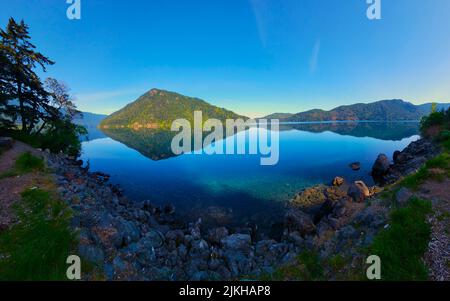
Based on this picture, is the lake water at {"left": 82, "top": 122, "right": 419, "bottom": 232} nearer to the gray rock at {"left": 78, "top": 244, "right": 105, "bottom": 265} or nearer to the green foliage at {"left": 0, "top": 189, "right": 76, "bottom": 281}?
the gray rock at {"left": 78, "top": 244, "right": 105, "bottom": 265}

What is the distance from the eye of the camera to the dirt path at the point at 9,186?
30.6 feet

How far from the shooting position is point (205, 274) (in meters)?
9.77

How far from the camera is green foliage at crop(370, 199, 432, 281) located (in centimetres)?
623

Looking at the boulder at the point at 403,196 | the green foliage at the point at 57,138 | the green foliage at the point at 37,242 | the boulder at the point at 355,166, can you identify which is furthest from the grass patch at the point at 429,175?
the green foliage at the point at 57,138

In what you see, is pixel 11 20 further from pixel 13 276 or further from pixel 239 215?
pixel 239 215

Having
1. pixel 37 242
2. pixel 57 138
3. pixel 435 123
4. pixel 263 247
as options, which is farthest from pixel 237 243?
pixel 435 123

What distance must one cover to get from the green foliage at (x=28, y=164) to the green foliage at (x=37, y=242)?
20.9 feet

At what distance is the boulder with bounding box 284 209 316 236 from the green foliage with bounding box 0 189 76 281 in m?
13.8

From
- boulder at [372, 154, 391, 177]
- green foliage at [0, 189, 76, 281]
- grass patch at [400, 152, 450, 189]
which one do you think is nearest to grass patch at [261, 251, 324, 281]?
grass patch at [400, 152, 450, 189]

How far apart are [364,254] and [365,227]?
8.73 ft

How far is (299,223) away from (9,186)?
20.1 meters

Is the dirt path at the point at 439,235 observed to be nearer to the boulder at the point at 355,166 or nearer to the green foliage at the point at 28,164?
the green foliage at the point at 28,164
